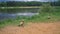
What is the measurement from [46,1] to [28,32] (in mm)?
8644

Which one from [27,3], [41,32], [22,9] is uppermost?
[41,32]

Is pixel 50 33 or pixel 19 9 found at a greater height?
pixel 50 33

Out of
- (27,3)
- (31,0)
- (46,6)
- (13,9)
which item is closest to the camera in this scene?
(46,6)

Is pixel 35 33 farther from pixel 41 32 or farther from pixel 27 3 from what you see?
pixel 27 3

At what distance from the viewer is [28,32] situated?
5.73m

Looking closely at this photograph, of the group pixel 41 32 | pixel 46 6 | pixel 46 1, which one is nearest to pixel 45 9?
pixel 46 6

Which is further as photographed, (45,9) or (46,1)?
(46,1)

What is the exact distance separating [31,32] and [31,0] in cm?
1042

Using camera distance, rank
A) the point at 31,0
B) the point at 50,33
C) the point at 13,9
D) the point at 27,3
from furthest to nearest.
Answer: the point at 13,9 → the point at 27,3 → the point at 31,0 → the point at 50,33

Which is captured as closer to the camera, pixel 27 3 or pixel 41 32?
pixel 41 32

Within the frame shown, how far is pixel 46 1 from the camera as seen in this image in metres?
14.0

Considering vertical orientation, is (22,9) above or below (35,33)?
below

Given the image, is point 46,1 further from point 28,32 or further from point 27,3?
point 28,32

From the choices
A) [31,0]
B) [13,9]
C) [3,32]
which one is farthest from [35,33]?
[13,9]
